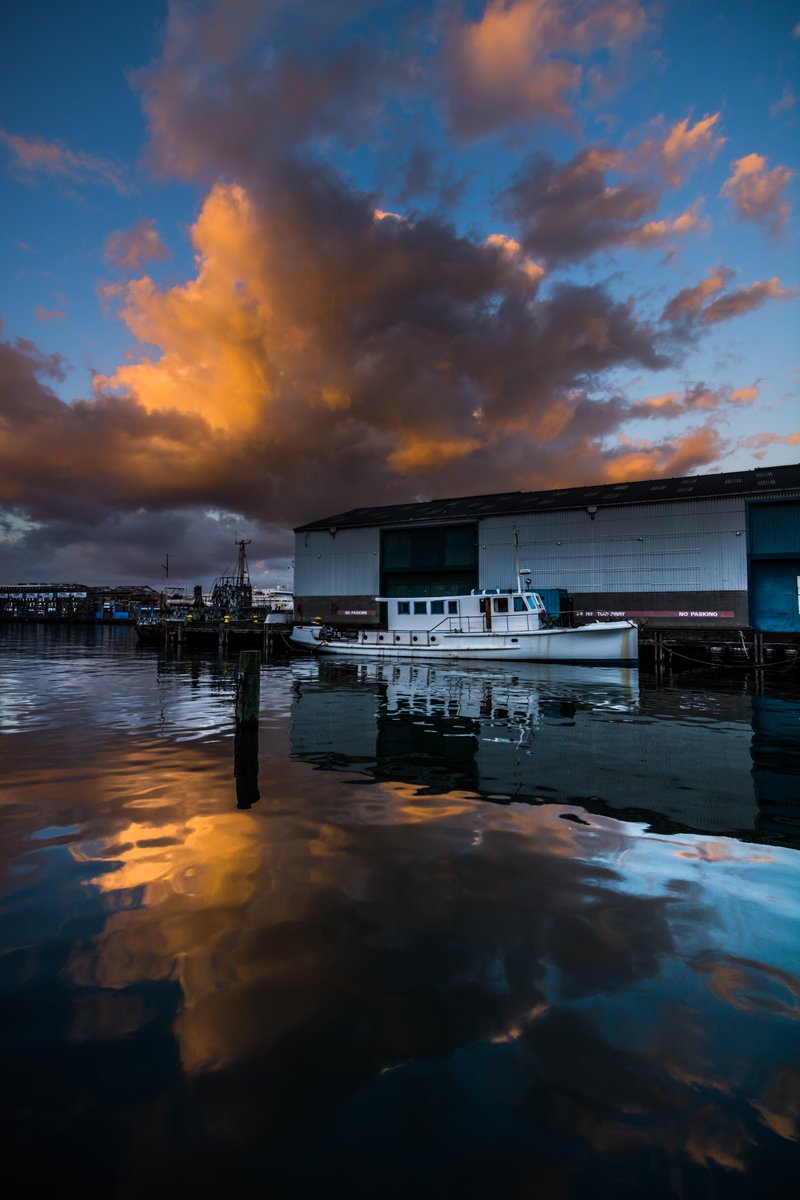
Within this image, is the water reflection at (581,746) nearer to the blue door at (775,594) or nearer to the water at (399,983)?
the water at (399,983)

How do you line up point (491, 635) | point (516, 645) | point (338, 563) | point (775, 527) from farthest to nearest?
point (338, 563) → point (775, 527) → point (491, 635) → point (516, 645)

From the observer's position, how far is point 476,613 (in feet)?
104

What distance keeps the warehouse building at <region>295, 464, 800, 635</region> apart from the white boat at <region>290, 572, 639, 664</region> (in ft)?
20.2

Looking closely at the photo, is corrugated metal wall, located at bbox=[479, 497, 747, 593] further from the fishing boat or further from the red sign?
the fishing boat

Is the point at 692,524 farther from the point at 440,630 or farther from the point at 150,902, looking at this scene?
the point at 150,902

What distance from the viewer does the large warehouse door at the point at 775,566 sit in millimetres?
37062

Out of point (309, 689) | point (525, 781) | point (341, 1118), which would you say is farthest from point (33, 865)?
point (309, 689)

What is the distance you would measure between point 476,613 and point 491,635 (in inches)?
67.3

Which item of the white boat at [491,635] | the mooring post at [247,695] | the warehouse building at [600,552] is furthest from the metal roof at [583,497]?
the mooring post at [247,695]

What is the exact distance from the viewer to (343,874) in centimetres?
498

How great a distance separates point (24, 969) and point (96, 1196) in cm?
192

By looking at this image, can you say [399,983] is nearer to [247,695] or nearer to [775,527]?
[247,695]

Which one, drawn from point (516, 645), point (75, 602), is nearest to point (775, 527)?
point (516, 645)

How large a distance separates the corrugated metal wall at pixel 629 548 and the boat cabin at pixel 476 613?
41.3ft
